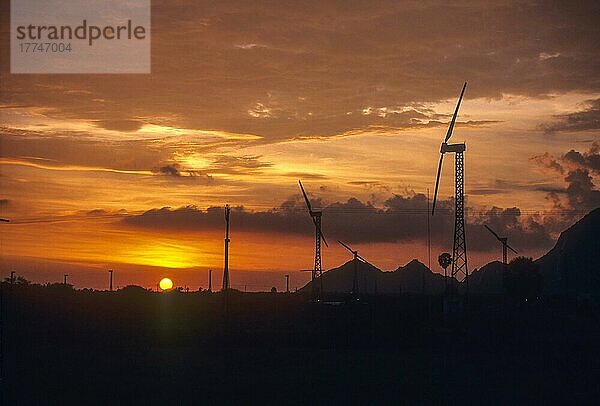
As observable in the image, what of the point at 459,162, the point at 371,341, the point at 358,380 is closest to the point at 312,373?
the point at 358,380

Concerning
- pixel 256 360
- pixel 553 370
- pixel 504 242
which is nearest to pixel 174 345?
pixel 256 360

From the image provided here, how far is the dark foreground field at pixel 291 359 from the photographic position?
47.7 metres

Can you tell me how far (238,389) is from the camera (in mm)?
49125

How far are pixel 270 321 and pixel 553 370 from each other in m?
49.3

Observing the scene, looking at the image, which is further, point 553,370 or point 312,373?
point 553,370

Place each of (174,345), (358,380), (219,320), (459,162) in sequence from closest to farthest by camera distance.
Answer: (358,380) → (174,345) → (219,320) → (459,162)

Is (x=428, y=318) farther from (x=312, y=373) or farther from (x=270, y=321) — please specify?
(x=312, y=373)

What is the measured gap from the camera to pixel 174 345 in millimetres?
72812

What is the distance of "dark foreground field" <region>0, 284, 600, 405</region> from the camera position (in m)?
47.7

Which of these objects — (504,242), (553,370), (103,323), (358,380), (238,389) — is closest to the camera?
(238,389)

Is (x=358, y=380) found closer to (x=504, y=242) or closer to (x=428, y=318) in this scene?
(x=428, y=318)

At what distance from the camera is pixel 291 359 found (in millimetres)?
64000

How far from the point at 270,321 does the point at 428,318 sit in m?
20.2

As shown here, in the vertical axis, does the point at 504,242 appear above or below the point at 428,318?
above
